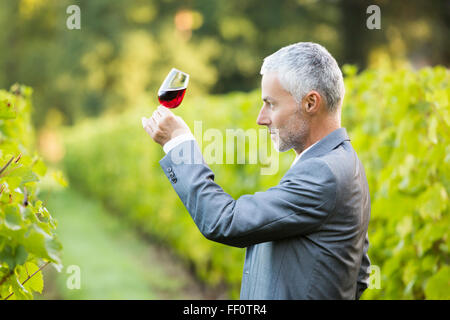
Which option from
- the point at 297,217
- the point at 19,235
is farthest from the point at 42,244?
the point at 297,217

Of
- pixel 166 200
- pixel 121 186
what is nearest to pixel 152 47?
pixel 121 186

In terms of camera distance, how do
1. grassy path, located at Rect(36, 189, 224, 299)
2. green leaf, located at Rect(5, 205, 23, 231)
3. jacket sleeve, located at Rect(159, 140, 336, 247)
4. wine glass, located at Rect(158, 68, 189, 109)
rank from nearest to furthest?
green leaf, located at Rect(5, 205, 23, 231) → jacket sleeve, located at Rect(159, 140, 336, 247) → wine glass, located at Rect(158, 68, 189, 109) → grassy path, located at Rect(36, 189, 224, 299)

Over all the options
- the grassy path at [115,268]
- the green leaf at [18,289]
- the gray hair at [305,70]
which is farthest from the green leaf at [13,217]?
the grassy path at [115,268]

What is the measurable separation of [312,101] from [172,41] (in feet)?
99.5

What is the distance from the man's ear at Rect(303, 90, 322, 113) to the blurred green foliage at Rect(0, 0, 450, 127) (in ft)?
78.8

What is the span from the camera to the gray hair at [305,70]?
1.95 metres

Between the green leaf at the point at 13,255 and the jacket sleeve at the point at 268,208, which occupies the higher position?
the jacket sleeve at the point at 268,208

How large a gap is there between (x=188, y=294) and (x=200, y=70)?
23.4 metres

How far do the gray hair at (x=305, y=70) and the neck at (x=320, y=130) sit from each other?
0.32 feet

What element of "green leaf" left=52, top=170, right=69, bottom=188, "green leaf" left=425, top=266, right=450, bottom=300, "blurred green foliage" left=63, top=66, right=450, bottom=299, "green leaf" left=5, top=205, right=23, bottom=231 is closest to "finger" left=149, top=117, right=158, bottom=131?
"green leaf" left=5, top=205, right=23, bottom=231

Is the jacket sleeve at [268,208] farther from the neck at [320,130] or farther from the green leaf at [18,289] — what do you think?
the green leaf at [18,289]

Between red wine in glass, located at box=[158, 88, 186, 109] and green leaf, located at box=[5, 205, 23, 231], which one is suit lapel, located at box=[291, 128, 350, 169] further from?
green leaf, located at box=[5, 205, 23, 231]

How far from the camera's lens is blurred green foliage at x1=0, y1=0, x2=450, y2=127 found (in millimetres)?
25562

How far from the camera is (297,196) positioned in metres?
1.82
